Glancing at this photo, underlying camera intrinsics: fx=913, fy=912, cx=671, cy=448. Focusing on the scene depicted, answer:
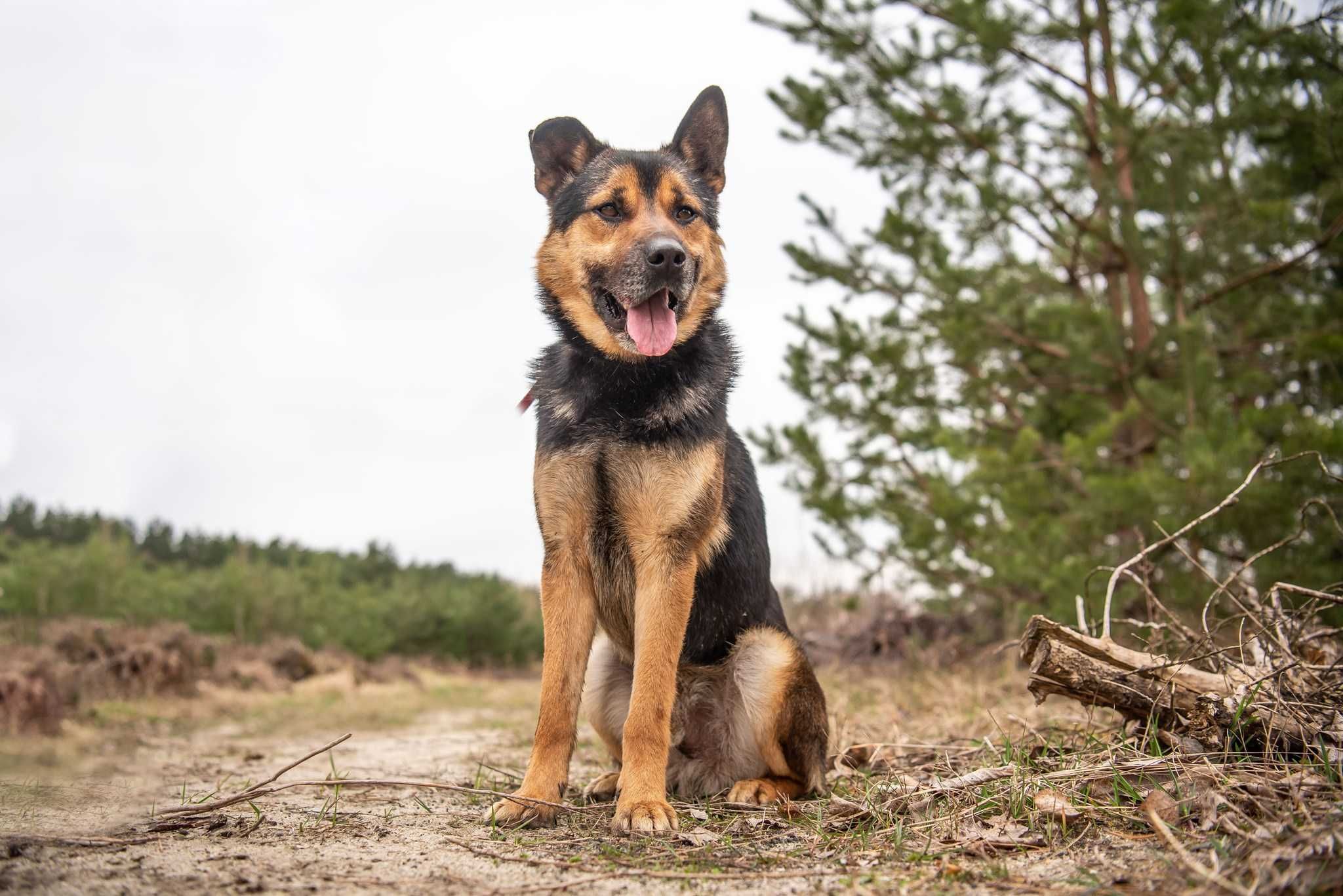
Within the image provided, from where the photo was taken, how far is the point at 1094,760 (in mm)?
3418

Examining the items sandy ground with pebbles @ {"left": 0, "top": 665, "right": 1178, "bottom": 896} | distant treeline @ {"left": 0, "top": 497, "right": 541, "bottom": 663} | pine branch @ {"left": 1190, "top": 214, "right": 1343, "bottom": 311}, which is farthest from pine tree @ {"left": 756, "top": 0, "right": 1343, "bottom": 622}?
distant treeline @ {"left": 0, "top": 497, "right": 541, "bottom": 663}

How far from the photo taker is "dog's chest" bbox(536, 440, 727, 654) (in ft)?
11.4

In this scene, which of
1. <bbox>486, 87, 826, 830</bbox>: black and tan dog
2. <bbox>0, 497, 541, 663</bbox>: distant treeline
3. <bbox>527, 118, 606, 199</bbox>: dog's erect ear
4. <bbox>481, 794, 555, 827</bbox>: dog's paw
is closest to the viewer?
<bbox>481, 794, 555, 827</bbox>: dog's paw

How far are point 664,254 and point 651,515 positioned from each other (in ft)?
3.40

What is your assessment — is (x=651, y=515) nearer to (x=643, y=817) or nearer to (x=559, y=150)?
(x=643, y=817)

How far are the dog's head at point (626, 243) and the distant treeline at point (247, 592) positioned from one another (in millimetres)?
11538

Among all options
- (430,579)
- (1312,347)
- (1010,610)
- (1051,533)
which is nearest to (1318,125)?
(1312,347)

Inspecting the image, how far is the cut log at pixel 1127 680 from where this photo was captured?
3.47 metres

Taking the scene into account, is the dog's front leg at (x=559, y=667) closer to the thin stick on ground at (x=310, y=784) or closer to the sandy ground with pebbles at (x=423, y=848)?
the thin stick on ground at (x=310, y=784)

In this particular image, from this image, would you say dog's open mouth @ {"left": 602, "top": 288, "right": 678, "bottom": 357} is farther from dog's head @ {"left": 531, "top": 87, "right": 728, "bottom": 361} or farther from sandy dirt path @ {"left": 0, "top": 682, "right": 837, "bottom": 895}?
sandy dirt path @ {"left": 0, "top": 682, "right": 837, "bottom": 895}

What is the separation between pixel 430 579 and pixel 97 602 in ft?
41.2

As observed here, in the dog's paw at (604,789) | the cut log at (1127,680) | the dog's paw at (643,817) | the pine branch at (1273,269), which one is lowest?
the dog's paw at (604,789)

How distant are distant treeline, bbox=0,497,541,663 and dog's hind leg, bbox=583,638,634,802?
1116cm

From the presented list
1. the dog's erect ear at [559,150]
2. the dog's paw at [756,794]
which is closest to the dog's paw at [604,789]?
the dog's paw at [756,794]
